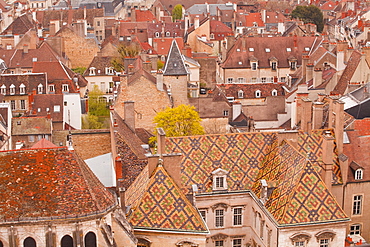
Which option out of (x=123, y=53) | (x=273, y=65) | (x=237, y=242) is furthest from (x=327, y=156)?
(x=123, y=53)

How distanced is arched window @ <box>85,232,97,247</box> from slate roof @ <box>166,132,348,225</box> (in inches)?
319

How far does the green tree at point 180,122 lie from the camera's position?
5919cm

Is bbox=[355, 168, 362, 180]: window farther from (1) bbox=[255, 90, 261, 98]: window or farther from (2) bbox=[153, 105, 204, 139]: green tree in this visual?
(1) bbox=[255, 90, 261, 98]: window

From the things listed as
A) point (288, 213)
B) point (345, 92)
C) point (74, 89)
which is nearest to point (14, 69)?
point (74, 89)

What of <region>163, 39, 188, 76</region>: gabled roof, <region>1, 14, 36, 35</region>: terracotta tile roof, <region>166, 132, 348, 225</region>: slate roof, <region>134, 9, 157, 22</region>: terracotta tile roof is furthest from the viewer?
<region>134, 9, 157, 22</region>: terracotta tile roof

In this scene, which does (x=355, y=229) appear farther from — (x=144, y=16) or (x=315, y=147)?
(x=144, y=16)

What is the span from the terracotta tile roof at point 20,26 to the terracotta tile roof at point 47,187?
335 feet

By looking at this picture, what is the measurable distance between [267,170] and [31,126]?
31121 mm

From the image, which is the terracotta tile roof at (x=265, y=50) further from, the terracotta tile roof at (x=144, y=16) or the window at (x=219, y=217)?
the terracotta tile roof at (x=144, y=16)

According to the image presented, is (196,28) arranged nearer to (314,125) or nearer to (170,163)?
(314,125)

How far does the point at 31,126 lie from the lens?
210ft

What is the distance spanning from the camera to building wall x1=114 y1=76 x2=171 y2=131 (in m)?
65.4

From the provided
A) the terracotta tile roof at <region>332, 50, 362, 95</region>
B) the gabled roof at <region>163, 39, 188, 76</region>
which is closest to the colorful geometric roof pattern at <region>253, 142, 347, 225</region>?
the terracotta tile roof at <region>332, 50, 362, 95</region>

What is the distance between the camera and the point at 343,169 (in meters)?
41.1
